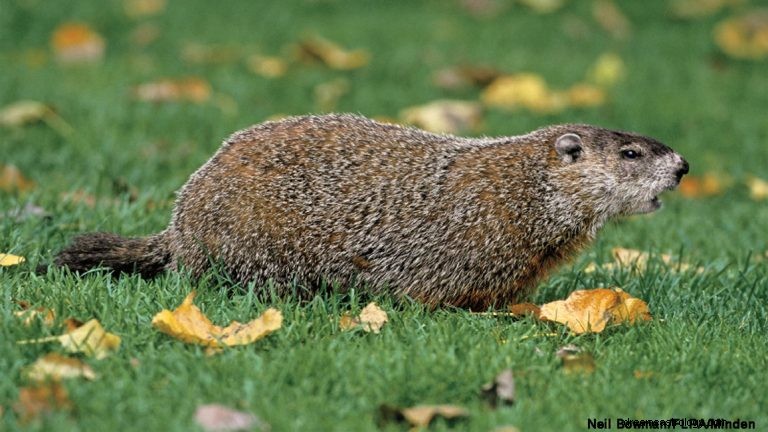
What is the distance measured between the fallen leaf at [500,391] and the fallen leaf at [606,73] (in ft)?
21.3

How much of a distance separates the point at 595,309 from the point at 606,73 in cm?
571

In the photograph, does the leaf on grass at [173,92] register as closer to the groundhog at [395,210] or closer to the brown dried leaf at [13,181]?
the brown dried leaf at [13,181]

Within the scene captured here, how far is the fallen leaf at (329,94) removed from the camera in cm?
905

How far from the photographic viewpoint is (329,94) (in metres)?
9.19

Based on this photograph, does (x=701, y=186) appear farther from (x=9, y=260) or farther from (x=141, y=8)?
(x=141, y=8)

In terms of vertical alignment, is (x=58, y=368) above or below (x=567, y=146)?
below

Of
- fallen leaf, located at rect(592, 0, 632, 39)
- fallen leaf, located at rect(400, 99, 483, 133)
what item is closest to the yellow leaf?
fallen leaf, located at rect(400, 99, 483, 133)

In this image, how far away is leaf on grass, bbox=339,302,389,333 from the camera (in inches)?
181

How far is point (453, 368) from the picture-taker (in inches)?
162

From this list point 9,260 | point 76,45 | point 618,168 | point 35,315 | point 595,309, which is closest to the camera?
point 35,315

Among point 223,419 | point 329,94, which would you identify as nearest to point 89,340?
point 223,419

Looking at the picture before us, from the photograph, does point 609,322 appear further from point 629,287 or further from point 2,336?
point 2,336

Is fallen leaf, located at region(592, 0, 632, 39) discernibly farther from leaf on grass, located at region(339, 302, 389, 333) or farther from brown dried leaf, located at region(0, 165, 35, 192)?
leaf on grass, located at region(339, 302, 389, 333)

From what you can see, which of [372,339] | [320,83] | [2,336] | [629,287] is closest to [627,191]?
[629,287]
